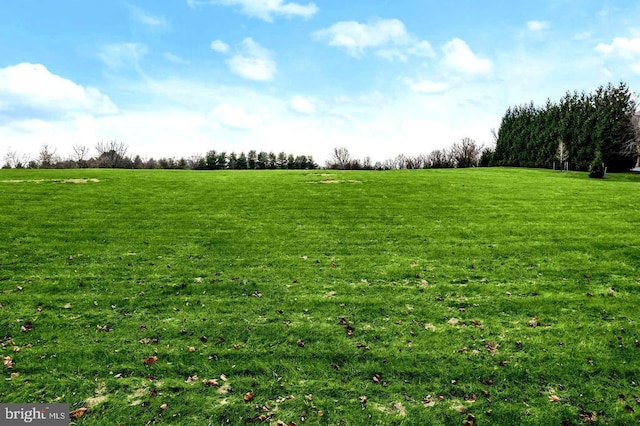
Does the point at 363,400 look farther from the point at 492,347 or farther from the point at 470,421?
the point at 492,347

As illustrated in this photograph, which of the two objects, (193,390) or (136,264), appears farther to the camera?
(136,264)

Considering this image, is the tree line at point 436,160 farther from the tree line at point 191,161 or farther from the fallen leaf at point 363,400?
the fallen leaf at point 363,400

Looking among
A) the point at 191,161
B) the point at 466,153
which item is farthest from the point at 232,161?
the point at 466,153

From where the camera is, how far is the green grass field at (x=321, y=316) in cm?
675

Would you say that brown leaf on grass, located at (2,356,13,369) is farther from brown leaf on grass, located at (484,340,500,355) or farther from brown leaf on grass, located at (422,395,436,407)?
brown leaf on grass, located at (484,340,500,355)

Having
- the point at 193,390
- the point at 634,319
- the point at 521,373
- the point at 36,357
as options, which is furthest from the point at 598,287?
the point at 36,357

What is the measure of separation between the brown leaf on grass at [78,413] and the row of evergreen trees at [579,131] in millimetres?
61982

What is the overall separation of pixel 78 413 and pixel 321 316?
5.39 metres

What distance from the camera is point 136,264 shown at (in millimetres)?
13539

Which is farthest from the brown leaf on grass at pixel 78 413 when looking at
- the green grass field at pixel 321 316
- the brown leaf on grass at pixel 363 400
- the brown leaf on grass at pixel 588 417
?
the brown leaf on grass at pixel 588 417

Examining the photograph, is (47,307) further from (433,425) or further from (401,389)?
(433,425)

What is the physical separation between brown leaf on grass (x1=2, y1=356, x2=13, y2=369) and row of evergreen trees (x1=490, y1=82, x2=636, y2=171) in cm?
6252

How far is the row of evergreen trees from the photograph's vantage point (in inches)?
2211

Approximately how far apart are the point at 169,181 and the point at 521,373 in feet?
97.2
